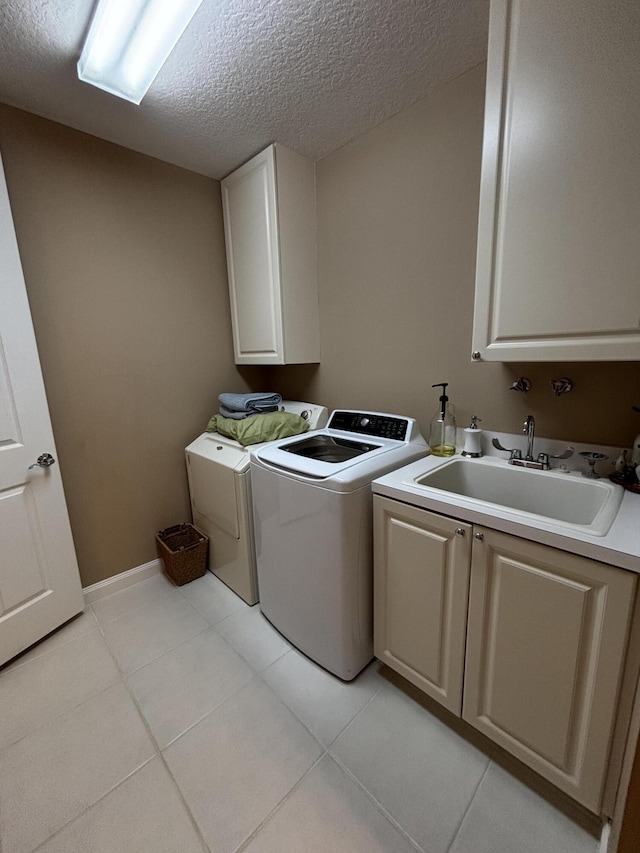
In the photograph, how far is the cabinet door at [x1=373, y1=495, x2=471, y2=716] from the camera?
112cm

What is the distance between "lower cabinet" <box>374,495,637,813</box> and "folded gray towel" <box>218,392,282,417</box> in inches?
42.6

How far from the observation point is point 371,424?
5.97 feet

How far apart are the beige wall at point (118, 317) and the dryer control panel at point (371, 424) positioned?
92 cm

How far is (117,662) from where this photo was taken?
1.60 meters

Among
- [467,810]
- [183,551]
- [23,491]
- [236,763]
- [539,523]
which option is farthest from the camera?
[183,551]

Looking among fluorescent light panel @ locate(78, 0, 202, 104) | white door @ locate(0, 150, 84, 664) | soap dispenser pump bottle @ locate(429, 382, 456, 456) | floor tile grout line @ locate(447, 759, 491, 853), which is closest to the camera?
floor tile grout line @ locate(447, 759, 491, 853)

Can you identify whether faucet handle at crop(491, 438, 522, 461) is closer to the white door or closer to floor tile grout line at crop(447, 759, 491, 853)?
floor tile grout line at crop(447, 759, 491, 853)

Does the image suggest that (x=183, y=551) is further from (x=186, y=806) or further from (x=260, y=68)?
(x=260, y=68)

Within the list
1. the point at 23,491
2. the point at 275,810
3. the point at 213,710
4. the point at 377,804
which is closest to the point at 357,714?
the point at 377,804

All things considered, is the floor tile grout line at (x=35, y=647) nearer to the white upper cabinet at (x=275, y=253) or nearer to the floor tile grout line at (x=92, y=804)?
the floor tile grout line at (x=92, y=804)

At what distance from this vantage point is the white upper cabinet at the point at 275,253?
6.23 ft

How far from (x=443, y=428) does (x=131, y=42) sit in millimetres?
1861

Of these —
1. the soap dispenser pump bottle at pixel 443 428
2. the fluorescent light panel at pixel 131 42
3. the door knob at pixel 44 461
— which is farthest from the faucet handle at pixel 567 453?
the door knob at pixel 44 461

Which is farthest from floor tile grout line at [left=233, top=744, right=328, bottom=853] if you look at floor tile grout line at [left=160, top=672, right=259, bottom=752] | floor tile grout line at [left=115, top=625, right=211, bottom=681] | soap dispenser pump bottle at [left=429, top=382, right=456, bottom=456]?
soap dispenser pump bottle at [left=429, top=382, right=456, bottom=456]
